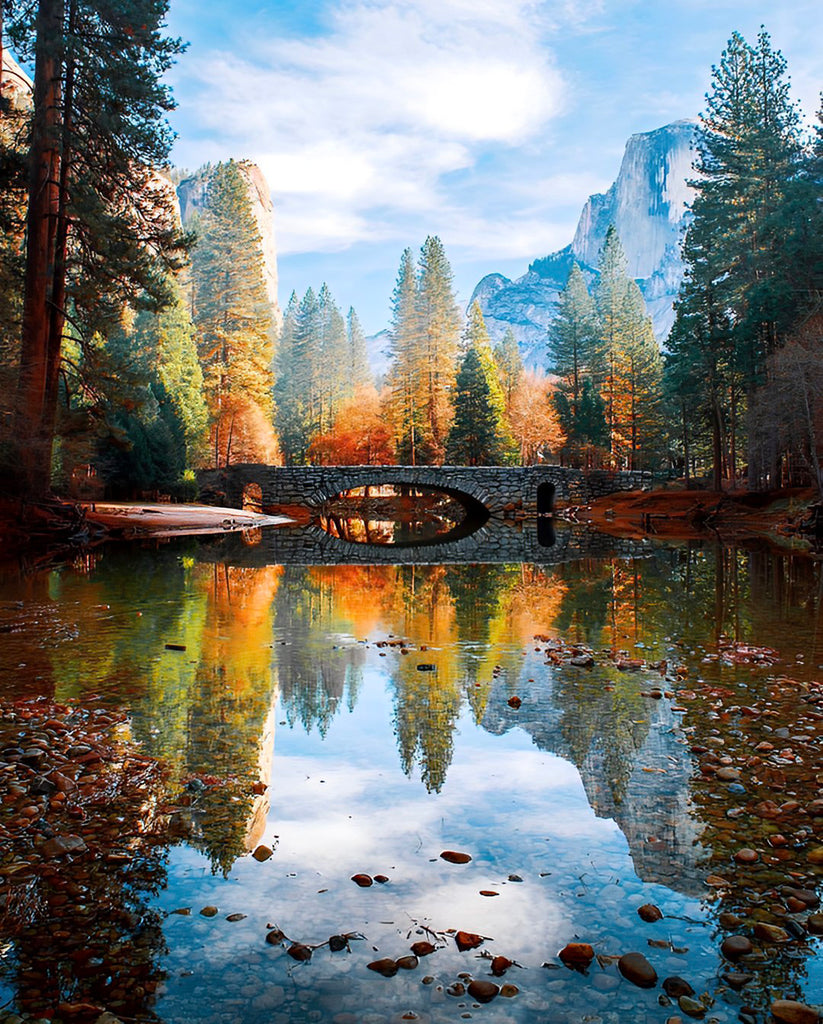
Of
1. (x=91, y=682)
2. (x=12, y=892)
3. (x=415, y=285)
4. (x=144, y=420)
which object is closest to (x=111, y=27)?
(x=144, y=420)

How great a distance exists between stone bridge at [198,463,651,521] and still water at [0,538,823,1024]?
3226 cm

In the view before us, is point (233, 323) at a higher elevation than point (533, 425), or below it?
higher

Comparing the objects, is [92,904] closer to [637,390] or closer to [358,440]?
[637,390]

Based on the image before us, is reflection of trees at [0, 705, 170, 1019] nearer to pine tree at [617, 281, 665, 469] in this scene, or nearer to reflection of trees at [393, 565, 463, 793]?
reflection of trees at [393, 565, 463, 793]

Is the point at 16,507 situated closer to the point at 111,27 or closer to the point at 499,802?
the point at 111,27

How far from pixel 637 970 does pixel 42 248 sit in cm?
1976

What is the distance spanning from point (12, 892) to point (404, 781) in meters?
1.99

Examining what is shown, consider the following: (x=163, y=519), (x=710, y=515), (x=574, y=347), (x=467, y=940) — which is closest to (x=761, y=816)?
(x=467, y=940)

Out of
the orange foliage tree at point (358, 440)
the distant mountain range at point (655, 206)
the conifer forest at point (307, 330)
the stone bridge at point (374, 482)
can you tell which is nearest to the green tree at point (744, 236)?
the conifer forest at point (307, 330)

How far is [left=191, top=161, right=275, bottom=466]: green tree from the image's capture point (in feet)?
163

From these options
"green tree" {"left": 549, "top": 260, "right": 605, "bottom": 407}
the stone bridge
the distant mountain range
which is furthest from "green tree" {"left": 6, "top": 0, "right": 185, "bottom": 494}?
the distant mountain range

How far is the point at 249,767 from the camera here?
4.46 m

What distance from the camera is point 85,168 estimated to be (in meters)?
20.0

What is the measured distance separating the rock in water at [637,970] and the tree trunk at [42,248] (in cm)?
1716
